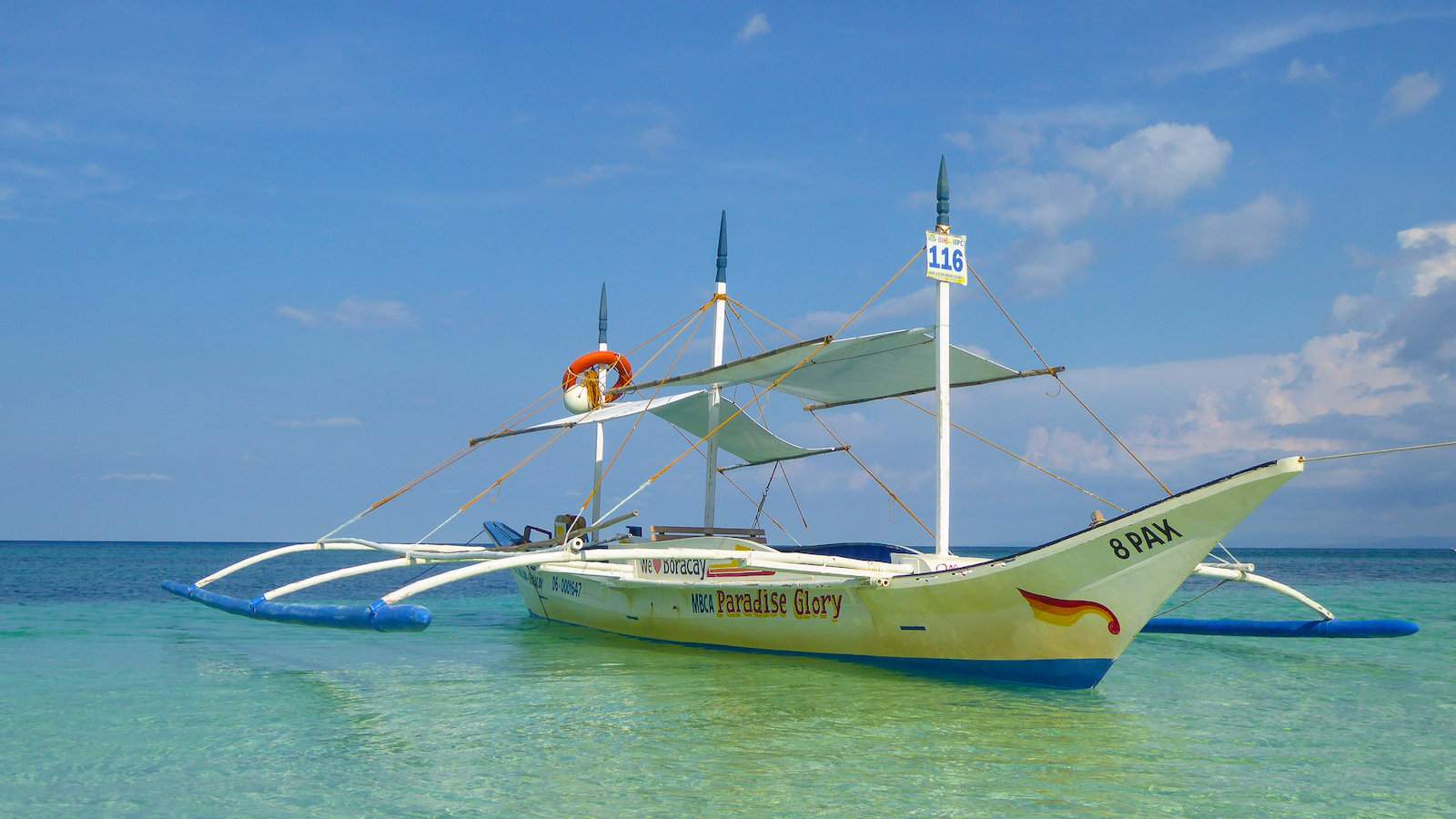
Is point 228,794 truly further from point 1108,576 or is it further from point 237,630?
point 237,630

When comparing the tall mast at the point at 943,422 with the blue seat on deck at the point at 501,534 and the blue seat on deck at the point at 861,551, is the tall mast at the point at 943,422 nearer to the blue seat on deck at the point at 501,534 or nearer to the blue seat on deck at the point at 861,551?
the blue seat on deck at the point at 861,551

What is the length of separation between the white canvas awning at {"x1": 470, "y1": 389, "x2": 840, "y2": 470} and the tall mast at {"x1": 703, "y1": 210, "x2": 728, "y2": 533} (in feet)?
0.59

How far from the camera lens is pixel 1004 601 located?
11.3 meters

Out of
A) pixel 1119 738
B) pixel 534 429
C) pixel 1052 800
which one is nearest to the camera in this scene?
pixel 1052 800

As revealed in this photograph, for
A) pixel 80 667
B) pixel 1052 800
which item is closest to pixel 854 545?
pixel 1052 800

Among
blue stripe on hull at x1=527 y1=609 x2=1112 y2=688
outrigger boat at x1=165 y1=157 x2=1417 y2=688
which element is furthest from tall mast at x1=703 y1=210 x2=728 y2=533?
blue stripe on hull at x1=527 y1=609 x2=1112 y2=688

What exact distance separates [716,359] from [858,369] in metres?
3.62

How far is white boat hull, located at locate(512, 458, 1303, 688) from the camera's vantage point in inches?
407

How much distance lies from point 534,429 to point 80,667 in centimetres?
762

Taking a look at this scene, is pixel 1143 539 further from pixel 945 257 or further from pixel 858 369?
pixel 858 369

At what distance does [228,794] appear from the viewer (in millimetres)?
7789

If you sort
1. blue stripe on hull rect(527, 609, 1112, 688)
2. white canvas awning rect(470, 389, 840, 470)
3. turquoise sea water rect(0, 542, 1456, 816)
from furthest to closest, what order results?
white canvas awning rect(470, 389, 840, 470)
blue stripe on hull rect(527, 609, 1112, 688)
turquoise sea water rect(0, 542, 1456, 816)

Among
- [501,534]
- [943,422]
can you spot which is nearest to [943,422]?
[943,422]

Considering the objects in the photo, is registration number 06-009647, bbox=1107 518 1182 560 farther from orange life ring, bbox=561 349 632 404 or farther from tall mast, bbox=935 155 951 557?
orange life ring, bbox=561 349 632 404
